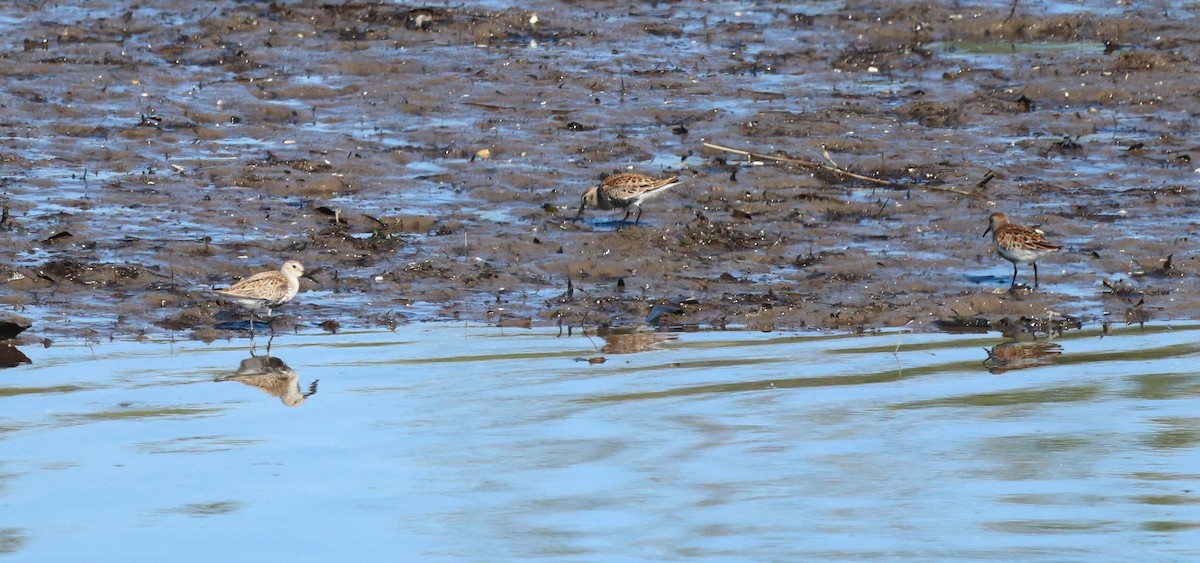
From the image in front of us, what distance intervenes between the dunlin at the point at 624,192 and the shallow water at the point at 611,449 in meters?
3.17

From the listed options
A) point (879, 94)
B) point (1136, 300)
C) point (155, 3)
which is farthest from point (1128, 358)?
point (155, 3)

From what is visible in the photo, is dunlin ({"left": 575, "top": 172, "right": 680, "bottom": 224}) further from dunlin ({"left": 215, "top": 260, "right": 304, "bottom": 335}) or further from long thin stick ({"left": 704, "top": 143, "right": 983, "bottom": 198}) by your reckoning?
dunlin ({"left": 215, "top": 260, "right": 304, "bottom": 335})

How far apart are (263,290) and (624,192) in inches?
148

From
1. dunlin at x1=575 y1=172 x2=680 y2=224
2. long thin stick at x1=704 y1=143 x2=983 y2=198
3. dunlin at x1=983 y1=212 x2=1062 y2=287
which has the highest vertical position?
long thin stick at x1=704 y1=143 x2=983 y2=198

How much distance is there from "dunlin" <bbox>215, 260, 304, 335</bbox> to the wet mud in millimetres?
244

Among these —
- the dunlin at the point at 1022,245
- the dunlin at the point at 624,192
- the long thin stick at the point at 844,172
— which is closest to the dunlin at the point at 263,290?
the dunlin at the point at 624,192

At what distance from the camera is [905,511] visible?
7.79m

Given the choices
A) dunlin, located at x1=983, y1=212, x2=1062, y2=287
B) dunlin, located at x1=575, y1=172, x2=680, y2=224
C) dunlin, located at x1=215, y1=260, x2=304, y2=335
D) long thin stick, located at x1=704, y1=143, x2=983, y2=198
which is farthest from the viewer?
long thin stick, located at x1=704, y1=143, x2=983, y2=198

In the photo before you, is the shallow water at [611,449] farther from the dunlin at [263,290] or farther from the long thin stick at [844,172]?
the long thin stick at [844,172]

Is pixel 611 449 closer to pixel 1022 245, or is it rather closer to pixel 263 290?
pixel 263 290

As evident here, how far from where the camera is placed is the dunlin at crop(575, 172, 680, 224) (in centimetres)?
1443

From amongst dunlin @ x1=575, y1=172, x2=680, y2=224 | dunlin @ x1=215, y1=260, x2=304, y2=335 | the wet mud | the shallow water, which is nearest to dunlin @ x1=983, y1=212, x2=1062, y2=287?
the wet mud

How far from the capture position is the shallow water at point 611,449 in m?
7.41

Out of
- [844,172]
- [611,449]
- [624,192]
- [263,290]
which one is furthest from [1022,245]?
[263,290]
